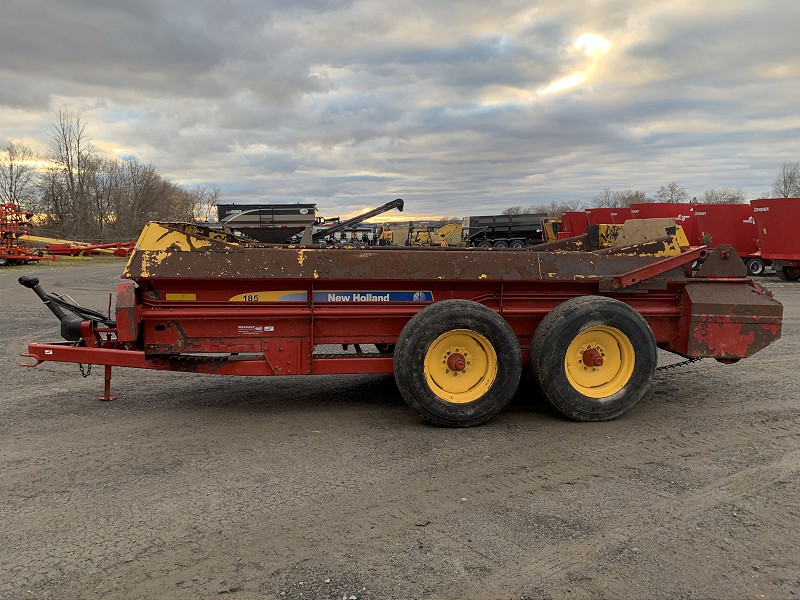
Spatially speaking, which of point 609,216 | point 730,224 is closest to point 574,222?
point 609,216

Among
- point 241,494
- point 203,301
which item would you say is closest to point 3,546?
point 241,494

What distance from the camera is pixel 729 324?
5086 millimetres

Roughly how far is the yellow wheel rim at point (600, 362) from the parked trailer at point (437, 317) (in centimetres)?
1

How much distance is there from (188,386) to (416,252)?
2.95m

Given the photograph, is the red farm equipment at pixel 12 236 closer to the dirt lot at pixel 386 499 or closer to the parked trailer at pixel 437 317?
the dirt lot at pixel 386 499

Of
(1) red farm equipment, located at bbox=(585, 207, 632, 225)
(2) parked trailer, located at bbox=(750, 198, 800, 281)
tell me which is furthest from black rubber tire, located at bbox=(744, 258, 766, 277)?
(1) red farm equipment, located at bbox=(585, 207, 632, 225)

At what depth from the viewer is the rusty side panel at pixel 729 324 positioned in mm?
5074

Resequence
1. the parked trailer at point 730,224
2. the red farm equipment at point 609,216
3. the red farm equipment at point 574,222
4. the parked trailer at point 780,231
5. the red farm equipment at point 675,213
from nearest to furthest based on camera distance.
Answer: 1. the parked trailer at point 780,231
2. the red farm equipment at point 675,213
3. the parked trailer at point 730,224
4. the red farm equipment at point 609,216
5. the red farm equipment at point 574,222

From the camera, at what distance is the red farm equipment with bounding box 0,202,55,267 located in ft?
83.2

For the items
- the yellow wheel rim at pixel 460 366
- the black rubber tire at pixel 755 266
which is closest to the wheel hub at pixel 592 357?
the yellow wheel rim at pixel 460 366

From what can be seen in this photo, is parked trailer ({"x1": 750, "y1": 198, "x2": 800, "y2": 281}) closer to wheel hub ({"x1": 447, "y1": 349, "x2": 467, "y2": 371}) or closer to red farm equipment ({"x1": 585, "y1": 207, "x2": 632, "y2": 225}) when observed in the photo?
red farm equipment ({"x1": 585, "y1": 207, "x2": 632, "y2": 225})

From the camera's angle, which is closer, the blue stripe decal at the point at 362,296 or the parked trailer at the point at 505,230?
the blue stripe decal at the point at 362,296

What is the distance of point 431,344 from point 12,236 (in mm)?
28367

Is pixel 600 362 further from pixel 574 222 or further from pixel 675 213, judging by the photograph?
pixel 574 222
